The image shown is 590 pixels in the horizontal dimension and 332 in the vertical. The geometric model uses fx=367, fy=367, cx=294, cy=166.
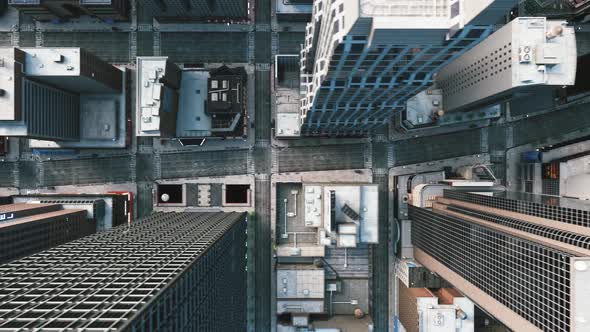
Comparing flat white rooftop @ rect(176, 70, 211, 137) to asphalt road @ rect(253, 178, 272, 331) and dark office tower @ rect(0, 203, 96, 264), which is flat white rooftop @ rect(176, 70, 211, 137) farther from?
dark office tower @ rect(0, 203, 96, 264)

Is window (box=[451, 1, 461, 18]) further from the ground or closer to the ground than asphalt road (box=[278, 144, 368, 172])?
further from the ground

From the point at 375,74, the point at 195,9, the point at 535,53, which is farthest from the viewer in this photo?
the point at 195,9

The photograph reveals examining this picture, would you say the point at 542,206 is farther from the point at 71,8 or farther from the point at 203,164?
the point at 71,8

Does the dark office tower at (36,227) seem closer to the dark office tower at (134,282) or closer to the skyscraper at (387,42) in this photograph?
the dark office tower at (134,282)

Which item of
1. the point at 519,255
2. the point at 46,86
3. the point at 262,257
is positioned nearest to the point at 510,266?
the point at 519,255

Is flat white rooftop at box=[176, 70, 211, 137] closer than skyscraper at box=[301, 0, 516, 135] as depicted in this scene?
No

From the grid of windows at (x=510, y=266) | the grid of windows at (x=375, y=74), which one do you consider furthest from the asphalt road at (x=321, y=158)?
the grid of windows at (x=510, y=266)

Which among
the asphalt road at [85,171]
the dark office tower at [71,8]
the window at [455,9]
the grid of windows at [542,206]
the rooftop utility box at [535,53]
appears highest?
the dark office tower at [71,8]

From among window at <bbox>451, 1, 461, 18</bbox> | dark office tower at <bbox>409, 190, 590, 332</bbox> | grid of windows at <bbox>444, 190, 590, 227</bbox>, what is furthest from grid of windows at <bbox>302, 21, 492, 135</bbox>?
dark office tower at <bbox>409, 190, 590, 332</bbox>
